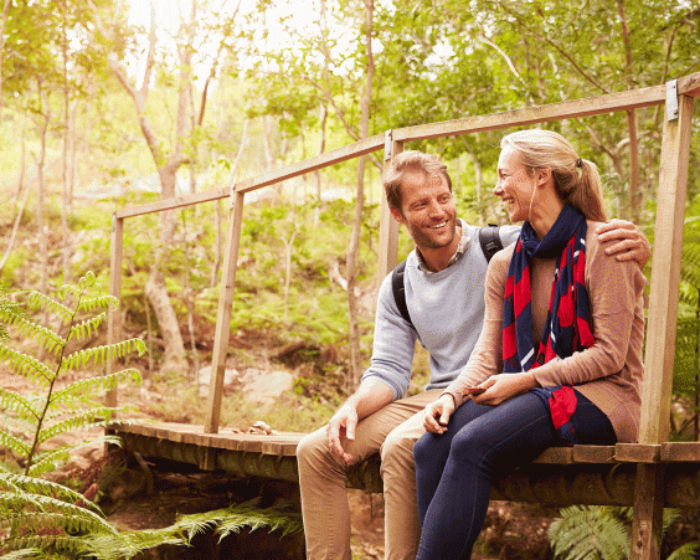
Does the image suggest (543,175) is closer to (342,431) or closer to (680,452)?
(680,452)

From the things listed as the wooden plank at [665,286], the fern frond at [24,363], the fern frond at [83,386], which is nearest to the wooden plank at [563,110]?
the wooden plank at [665,286]

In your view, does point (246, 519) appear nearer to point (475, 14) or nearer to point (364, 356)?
point (475, 14)

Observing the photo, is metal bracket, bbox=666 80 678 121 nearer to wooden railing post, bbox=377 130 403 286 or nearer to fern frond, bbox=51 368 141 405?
wooden railing post, bbox=377 130 403 286

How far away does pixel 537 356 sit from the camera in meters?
2.56

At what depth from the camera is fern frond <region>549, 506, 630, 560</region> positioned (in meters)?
4.39

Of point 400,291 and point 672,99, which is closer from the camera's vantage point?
point 672,99

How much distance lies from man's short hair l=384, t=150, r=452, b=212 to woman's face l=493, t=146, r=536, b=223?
0.46m

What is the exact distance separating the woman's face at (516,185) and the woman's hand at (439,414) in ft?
2.30

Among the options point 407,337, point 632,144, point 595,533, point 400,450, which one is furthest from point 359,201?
A: point 400,450

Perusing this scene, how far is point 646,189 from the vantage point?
8.48 m

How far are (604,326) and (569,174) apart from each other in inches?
22.6

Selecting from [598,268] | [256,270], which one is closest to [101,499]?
[598,268]

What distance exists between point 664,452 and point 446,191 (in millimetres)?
1357

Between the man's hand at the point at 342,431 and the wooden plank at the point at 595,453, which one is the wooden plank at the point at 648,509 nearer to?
the wooden plank at the point at 595,453
